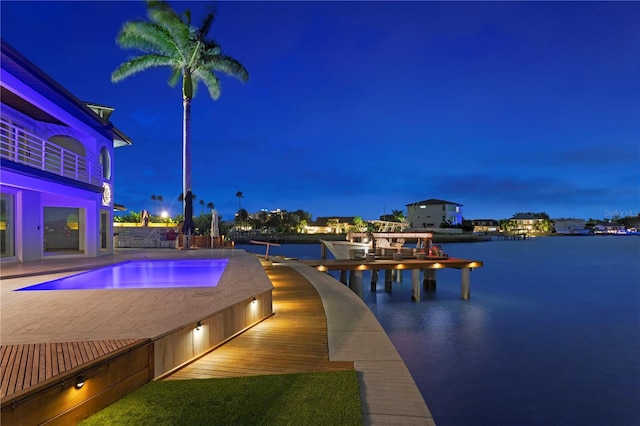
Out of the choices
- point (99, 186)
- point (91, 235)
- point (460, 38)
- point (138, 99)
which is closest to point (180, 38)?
point (99, 186)

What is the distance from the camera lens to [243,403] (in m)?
3.99

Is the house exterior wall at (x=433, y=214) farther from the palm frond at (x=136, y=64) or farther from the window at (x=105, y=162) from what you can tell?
the window at (x=105, y=162)

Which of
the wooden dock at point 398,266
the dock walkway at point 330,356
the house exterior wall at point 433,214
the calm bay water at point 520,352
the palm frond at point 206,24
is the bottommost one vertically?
the calm bay water at point 520,352

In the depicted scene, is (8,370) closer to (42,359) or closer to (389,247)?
(42,359)

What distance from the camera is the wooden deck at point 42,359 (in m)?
3.17

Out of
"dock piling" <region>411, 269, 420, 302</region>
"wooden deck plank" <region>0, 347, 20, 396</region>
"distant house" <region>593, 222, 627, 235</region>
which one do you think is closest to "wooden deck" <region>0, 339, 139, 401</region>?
"wooden deck plank" <region>0, 347, 20, 396</region>

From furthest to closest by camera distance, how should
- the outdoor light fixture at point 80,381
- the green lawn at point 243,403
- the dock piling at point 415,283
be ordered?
the dock piling at point 415,283, the green lawn at point 243,403, the outdoor light fixture at point 80,381

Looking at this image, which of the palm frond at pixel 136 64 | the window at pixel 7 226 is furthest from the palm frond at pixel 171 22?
the window at pixel 7 226

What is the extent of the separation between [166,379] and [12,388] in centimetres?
175

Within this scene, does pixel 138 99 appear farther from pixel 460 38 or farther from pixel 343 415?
pixel 343 415

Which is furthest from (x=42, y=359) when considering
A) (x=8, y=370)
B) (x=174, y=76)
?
(x=174, y=76)

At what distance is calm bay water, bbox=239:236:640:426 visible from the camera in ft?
29.4

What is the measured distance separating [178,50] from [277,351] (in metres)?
21.4

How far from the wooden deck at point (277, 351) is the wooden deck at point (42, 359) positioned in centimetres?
97
